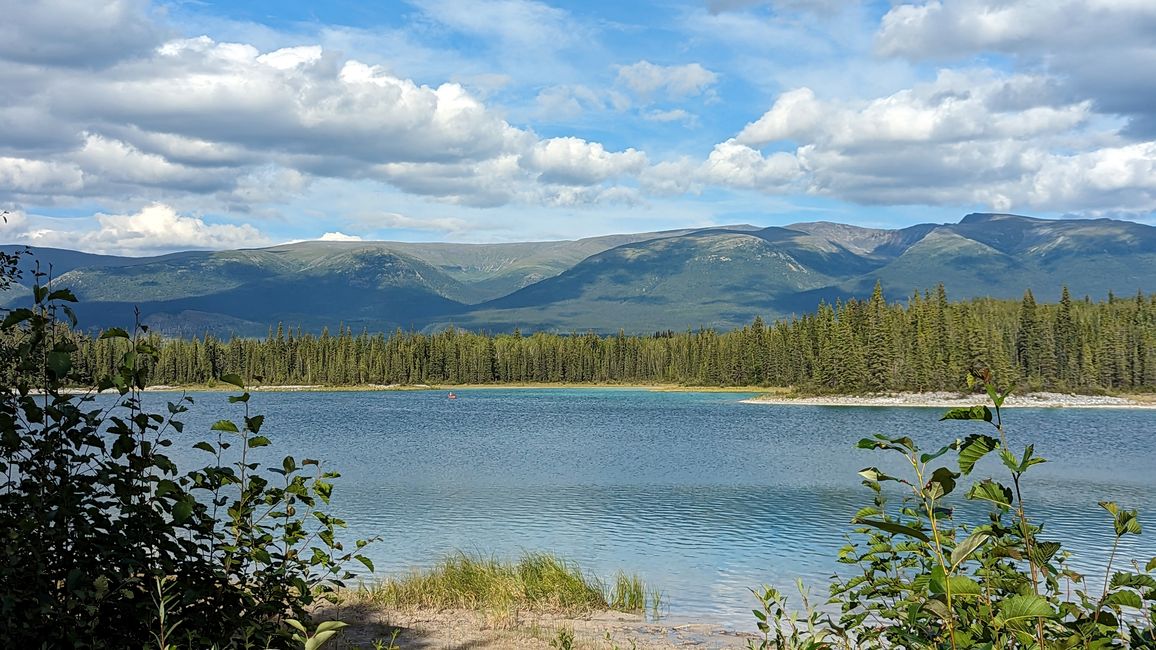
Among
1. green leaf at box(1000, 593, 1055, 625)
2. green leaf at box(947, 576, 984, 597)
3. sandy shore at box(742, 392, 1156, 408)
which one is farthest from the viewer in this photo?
sandy shore at box(742, 392, 1156, 408)

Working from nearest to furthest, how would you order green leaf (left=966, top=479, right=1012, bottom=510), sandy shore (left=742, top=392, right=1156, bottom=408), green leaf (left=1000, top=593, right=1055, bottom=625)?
→ 1. green leaf (left=1000, top=593, right=1055, bottom=625)
2. green leaf (left=966, top=479, right=1012, bottom=510)
3. sandy shore (left=742, top=392, right=1156, bottom=408)

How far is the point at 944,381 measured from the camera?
124 meters

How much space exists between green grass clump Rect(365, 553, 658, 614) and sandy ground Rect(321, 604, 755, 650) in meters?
0.59

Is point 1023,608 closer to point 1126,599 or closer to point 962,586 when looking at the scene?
point 962,586

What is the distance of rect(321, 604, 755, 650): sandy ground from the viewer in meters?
13.3

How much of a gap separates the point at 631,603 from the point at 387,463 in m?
35.9

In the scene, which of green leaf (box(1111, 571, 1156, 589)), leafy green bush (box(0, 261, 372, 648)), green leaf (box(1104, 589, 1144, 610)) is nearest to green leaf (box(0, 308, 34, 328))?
leafy green bush (box(0, 261, 372, 648))

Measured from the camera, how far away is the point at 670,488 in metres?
41.0

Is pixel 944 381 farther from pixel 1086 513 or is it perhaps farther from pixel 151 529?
pixel 151 529

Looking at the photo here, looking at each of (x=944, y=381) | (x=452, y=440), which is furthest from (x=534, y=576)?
(x=944, y=381)

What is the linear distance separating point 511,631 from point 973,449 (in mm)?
12371

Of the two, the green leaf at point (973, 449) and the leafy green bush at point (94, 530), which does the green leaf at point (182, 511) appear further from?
the green leaf at point (973, 449)

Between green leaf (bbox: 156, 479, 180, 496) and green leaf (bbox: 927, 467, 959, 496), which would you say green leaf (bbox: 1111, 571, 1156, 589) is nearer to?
green leaf (bbox: 927, 467, 959, 496)

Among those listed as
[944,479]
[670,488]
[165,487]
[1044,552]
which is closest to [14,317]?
[165,487]
